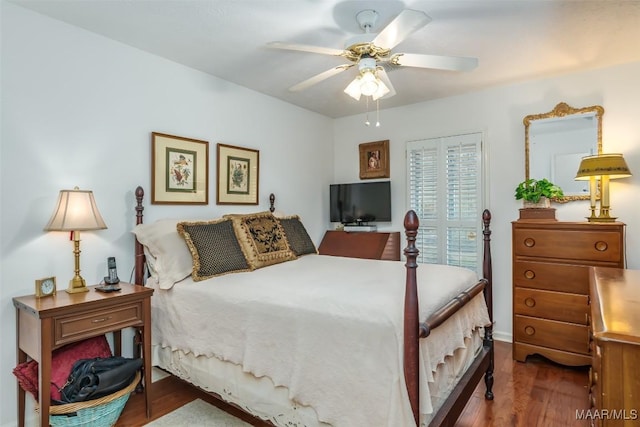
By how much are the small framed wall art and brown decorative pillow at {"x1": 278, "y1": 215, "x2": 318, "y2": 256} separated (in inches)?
21.2

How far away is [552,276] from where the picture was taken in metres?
2.90

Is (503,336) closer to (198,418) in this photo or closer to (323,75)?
(198,418)

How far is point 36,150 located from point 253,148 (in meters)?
1.85

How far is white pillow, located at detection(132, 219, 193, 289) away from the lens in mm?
2363

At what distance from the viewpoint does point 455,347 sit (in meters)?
1.84

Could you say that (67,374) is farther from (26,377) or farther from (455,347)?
(455,347)

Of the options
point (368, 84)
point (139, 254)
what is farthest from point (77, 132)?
point (368, 84)

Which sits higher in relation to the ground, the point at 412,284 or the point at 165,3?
the point at 165,3

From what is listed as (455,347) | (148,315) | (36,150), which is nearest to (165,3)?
(36,150)

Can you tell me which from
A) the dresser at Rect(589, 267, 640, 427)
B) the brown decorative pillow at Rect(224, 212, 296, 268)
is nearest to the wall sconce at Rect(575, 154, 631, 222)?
the dresser at Rect(589, 267, 640, 427)

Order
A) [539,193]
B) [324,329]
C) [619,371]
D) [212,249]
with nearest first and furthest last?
[619,371] → [324,329] → [212,249] → [539,193]

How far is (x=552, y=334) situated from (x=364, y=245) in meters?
1.92

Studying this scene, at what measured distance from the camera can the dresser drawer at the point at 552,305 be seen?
2.77 metres

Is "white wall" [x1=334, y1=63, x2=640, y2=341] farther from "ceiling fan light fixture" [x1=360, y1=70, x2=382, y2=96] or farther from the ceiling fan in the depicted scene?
"ceiling fan light fixture" [x1=360, y1=70, x2=382, y2=96]
